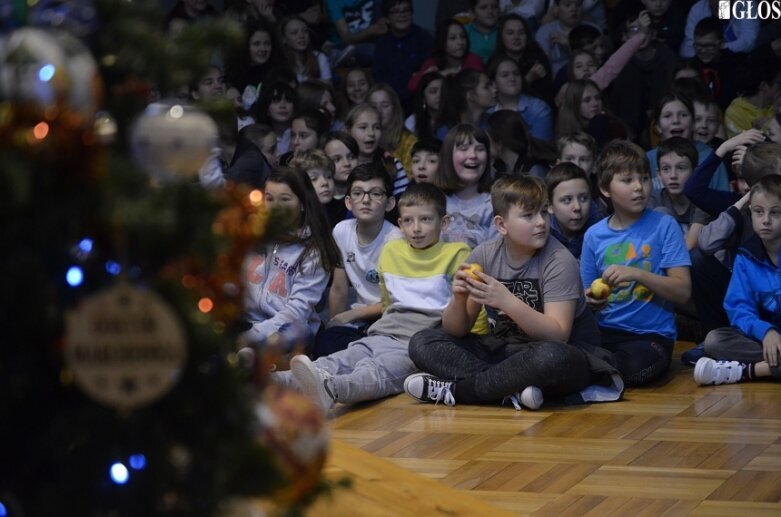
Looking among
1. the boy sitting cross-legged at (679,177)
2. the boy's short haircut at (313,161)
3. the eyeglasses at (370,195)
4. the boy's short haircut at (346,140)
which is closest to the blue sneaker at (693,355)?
the boy sitting cross-legged at (679,177)

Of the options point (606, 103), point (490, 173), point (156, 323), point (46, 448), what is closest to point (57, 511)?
point (46, 448)

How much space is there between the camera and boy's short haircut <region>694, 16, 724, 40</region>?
223 inches

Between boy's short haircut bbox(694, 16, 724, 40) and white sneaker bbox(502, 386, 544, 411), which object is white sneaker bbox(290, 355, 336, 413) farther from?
boy's short haircut bbox(694, 16, 724, 40)

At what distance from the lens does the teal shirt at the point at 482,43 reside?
6148 mm

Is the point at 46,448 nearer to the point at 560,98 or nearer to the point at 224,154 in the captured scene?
the point at 224,154

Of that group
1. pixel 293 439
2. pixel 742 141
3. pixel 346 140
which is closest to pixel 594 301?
pixel 742 141

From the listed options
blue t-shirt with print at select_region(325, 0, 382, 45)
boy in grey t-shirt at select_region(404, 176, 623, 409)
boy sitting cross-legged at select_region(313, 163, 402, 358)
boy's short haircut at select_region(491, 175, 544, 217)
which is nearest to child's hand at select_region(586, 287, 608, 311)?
boy in grey t-shirt at select_region(404, 176, 623, 409)

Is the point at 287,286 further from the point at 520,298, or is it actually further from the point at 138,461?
the point at 138,461

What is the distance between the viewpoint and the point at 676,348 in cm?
397

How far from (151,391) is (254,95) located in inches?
198

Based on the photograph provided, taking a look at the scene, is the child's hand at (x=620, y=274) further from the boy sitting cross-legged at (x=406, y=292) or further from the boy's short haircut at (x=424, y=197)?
the boy's short haircut at (x=424, y=197)

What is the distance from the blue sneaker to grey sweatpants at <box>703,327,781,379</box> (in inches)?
4.7

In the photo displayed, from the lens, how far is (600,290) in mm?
3441

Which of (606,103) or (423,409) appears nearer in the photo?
(423,409)
